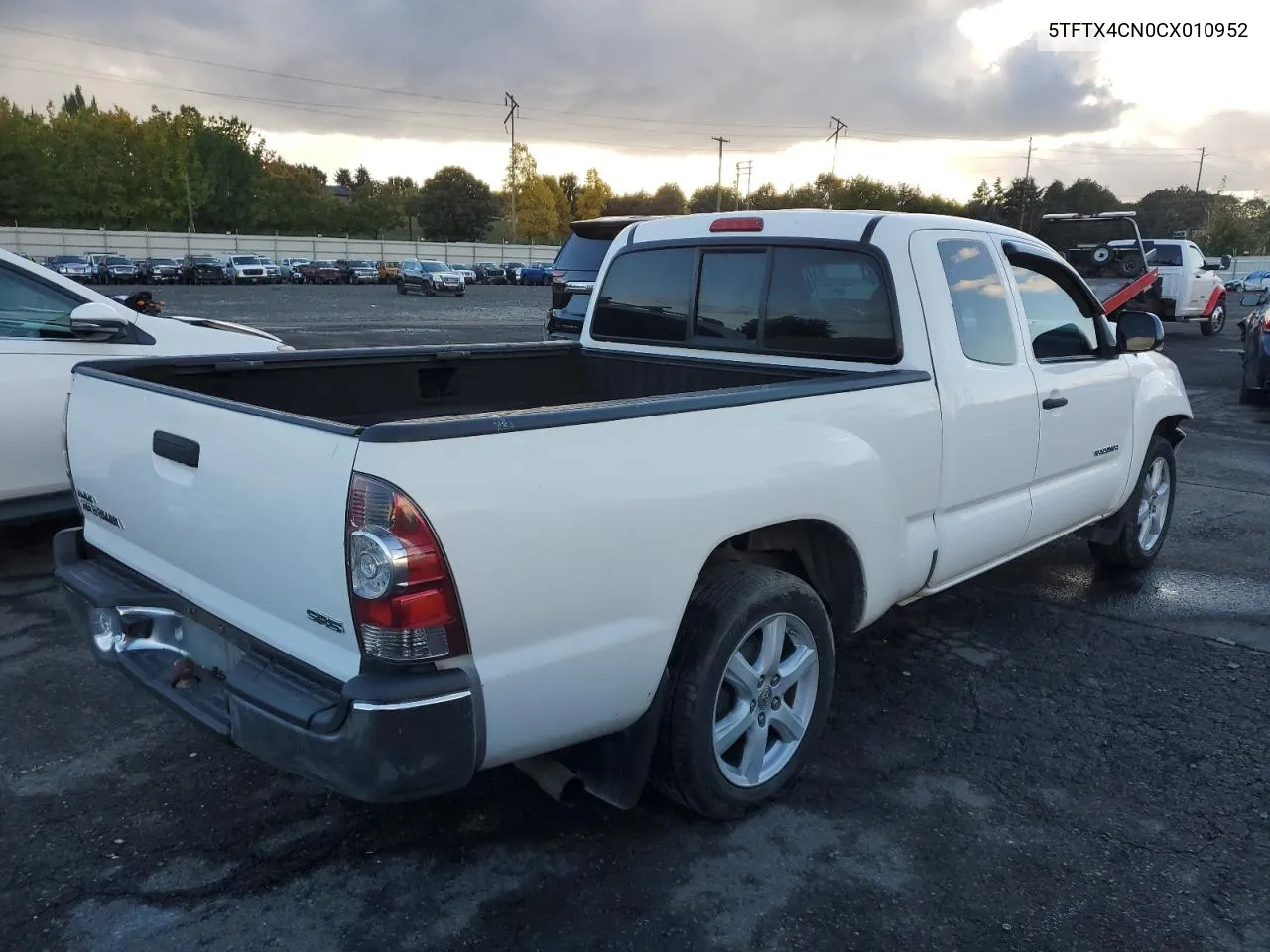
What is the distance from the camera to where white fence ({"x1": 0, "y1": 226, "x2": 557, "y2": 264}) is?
2490 inches

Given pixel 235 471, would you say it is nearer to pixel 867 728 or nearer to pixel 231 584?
pixel 231 584

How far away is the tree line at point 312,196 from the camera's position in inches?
3219

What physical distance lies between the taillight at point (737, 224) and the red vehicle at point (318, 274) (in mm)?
55794

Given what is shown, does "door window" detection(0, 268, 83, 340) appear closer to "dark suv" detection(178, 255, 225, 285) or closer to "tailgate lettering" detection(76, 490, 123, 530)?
"tailgate lettering" detection(76, 490, 123, 530)

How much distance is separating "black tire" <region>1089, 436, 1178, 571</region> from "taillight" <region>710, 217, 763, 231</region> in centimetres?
269

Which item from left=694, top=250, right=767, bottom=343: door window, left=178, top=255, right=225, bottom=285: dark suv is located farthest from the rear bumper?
left=178, top=255, right=225, bottom=285: dark suv

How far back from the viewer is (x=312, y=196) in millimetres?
106375

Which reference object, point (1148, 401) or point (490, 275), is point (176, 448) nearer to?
point (1148, 401)

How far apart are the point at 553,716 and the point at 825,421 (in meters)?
1.30

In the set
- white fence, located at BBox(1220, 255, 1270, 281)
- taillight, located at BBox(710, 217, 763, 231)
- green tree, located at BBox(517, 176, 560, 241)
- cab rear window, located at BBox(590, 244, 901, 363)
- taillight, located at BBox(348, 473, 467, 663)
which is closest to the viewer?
taillight, located at BBox(348, 473, 467, 663)

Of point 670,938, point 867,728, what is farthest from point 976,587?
point 670,938

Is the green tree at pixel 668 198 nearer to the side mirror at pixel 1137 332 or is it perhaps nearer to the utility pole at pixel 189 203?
the utility pole at pixel 189 203

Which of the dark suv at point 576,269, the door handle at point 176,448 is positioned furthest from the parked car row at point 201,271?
the door handle at point 176,448

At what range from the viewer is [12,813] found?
3086mm
